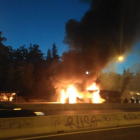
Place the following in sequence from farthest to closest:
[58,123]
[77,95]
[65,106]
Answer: [77,95] < [65,106] < [58,123]

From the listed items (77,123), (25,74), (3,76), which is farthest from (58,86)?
(77,123)

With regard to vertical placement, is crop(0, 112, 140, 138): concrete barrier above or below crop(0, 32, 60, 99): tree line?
below

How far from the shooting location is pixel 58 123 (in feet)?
32.2

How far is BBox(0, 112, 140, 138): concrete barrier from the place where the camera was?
845 cm

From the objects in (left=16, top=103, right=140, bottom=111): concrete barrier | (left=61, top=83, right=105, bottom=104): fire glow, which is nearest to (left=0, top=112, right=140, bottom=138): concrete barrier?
(left=16, top=103, right=140, bottom=111): concrete barrier

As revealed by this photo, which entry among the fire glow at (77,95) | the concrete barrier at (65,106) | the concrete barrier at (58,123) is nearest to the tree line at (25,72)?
the fire glow at (77,95)

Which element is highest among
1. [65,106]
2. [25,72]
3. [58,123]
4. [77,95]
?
A: [25,72]

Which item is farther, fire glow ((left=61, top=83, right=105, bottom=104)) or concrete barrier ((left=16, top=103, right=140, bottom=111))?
fire glow ((left=61, top=83, right=105, bottom=104))

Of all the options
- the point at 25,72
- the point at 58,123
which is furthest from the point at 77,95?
the point at 58,123

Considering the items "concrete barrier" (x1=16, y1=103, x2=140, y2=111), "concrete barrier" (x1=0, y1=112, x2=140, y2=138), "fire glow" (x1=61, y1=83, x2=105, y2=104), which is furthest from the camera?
"fire glow" (x1=61, y1=83, x2=105, y2=104)

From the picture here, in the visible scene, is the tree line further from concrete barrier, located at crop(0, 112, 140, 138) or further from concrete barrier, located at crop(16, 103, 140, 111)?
concrete barrier, located at crop(0, 112, 140, 138)

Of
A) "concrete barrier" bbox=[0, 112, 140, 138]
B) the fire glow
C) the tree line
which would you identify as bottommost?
"concrete barrier" bbox=[0, 112, 140, 138]

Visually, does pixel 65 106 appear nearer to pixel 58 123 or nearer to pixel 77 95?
pixel 77 95

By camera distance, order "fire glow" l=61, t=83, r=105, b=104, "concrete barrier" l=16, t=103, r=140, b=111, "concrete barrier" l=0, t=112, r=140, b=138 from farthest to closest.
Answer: "fire glow" l=61, t=83, r=105, b=104
"concrete barrier" l=16, t=103, r=140, b=111
"concrete barrier" l=0, t=112, r=140, b=138
